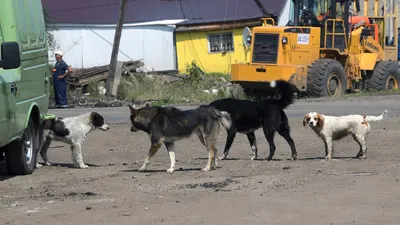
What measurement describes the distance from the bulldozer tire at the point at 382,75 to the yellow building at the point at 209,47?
11.4m

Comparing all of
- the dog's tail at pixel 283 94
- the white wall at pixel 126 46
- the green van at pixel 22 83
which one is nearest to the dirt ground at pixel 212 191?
the green van at pixel 22 83

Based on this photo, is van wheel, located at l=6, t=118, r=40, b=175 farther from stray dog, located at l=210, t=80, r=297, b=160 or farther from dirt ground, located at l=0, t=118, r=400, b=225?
stray dog, located at l=210, t=80, r=297, b=160

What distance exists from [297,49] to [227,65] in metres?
A: 13.7

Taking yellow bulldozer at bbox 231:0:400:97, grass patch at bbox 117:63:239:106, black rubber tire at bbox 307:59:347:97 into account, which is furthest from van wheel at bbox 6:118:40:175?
black rubber tire at bbox 307:59:347:97

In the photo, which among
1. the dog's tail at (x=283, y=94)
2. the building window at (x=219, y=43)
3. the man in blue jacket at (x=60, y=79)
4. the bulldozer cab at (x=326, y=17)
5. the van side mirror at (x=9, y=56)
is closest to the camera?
the van side mirror at (x=9, y=56)

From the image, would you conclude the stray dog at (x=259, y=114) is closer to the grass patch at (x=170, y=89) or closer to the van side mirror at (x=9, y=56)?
the van side mirror at (x=9, y=56)

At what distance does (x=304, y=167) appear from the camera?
12.6m

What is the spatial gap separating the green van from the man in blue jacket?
1081 centimetres

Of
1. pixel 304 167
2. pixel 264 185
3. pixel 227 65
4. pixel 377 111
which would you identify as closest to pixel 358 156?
pixel 304 167

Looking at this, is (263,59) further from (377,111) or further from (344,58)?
(377,111)

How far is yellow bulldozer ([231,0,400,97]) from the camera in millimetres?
26297

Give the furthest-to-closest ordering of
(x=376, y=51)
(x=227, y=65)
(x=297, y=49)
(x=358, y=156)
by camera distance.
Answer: (x=227, y=65), (x=376, y=51), (x=297, y=49), (x=358, y=156)

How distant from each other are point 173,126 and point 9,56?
3.03 metres

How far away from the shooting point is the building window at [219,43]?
132 ft
